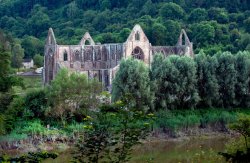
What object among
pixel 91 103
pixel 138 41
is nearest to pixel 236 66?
pixel 91 103

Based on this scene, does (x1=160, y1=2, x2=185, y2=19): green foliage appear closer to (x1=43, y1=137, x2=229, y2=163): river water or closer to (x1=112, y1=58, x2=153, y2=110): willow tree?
(x1=112, y1=58, x2=153, y2=110): willow tree

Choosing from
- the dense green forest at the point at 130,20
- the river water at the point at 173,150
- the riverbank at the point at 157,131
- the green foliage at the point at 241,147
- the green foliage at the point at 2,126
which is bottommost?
the river water at the point at 173,150

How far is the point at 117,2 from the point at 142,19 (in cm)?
2404

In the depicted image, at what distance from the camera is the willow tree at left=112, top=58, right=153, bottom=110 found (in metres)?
46.2

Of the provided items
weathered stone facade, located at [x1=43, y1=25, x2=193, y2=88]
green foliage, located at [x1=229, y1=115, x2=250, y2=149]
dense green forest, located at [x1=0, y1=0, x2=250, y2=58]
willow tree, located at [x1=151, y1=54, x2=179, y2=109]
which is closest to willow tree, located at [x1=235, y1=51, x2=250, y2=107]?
willow tree, located at [x1=151, y1=54, x2=179, y2=109]

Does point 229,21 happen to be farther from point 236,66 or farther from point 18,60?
point 236,66

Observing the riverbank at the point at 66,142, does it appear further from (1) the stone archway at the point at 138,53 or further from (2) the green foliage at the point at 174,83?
(1) the stone archway at the point at 138,53

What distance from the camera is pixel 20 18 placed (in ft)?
462

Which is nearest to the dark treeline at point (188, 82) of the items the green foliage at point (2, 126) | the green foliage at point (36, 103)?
the green foliage at point (36, 103)

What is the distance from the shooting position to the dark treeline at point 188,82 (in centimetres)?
4694

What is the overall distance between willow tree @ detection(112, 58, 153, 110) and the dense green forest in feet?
122

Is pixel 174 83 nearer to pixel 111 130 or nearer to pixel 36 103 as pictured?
pixel 36 103

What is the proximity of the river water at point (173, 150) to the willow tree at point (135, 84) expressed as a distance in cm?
443

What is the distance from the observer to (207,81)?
164 feet
